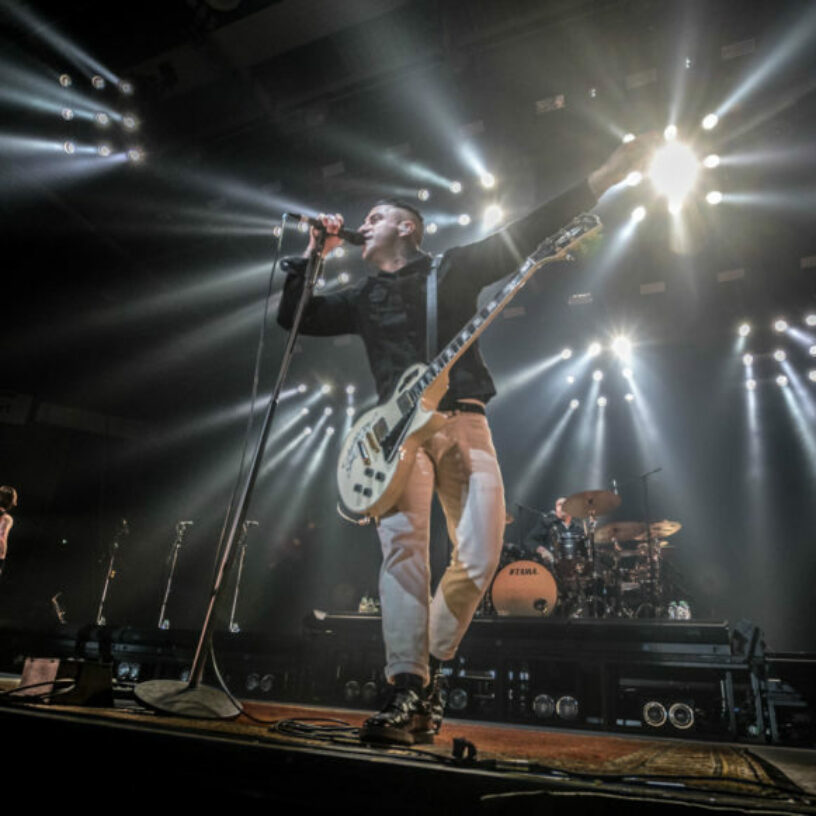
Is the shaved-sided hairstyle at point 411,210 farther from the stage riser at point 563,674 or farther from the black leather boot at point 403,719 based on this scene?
the stage riser at point 563,674

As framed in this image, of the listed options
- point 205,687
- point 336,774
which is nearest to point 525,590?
point 205,687

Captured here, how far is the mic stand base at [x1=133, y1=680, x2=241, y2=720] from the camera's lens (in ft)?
6.31

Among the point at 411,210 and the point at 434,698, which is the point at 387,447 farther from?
the point at 411,210

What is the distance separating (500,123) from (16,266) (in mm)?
6095

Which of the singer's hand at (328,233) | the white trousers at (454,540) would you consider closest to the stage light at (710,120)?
the singer's hand at (328,233)

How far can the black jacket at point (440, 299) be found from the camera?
7.52ft

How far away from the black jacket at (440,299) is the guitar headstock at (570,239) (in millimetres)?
80

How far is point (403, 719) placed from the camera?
1.83 metres

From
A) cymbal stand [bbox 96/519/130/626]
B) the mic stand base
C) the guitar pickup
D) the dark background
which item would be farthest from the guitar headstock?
cymbal stand [bbox 96/519/130/626]

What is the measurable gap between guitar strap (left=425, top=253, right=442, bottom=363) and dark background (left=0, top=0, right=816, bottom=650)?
12.7 feet

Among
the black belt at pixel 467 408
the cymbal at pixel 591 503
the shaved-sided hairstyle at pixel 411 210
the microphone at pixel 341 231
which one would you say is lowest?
the black belt at pixel 467 408

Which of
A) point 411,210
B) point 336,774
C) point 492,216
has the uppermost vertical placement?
point 492,216

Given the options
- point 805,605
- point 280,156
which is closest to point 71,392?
point 280,156

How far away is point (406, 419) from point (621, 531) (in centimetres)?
609
